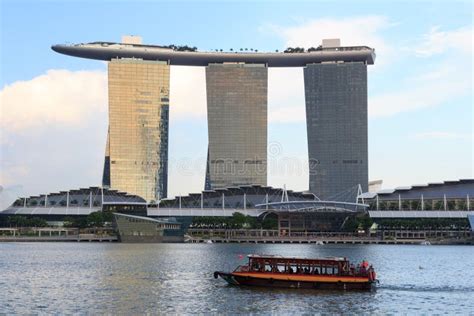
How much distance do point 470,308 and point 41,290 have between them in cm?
3403

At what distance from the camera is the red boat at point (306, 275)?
68375mm

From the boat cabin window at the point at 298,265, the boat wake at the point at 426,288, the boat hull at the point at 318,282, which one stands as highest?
the boat cabin window at the point at 298,265

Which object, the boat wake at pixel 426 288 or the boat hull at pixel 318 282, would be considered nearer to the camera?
the boat hull at pixel 318 282

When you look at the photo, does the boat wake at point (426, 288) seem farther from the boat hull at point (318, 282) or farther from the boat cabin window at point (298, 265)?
the boat cabin window at point (298, 265)

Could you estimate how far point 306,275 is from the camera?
226 ft

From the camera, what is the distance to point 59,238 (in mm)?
196625

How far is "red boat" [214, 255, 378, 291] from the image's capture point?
68375 mm

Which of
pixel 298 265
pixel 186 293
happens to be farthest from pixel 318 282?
pixel 186 293

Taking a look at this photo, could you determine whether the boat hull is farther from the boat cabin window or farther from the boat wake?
the boat wake

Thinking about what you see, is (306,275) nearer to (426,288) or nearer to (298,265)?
(298,265)

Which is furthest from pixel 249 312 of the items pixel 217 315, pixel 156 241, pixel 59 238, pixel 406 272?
pixel 59 238

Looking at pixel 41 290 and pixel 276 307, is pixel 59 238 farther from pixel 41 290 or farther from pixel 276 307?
pixel 276 307

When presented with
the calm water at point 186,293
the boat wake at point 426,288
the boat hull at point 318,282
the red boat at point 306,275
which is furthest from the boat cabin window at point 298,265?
the boat wake at point 426,288

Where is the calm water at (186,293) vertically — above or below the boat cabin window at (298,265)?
below
